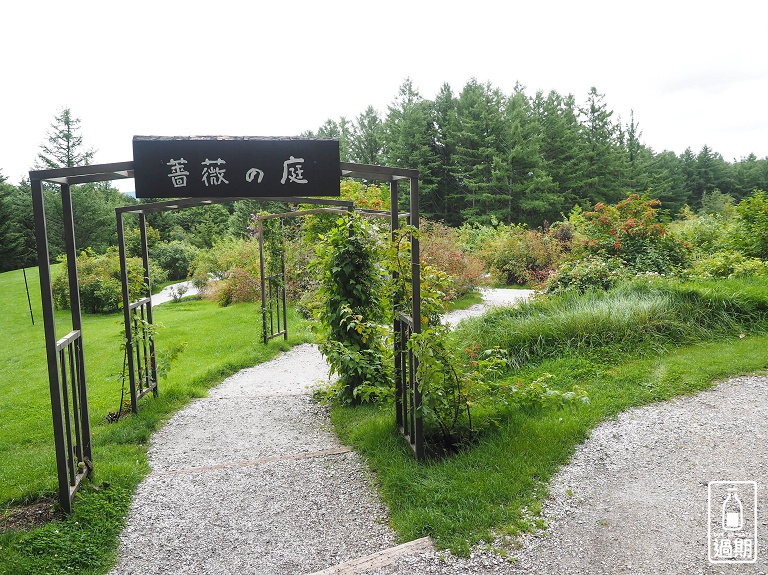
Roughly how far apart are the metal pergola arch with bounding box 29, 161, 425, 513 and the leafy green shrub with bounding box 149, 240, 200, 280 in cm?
2043

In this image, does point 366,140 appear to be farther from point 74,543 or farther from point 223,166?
point 74,543

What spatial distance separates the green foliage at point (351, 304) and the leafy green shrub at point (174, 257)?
63.9 ft

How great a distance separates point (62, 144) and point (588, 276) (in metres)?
30.8

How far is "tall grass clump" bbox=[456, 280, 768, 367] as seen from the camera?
6.33 metres

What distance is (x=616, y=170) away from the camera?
31016 millimetres

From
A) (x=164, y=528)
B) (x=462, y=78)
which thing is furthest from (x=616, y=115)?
(x=164, y=528)

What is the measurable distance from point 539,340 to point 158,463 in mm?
4162

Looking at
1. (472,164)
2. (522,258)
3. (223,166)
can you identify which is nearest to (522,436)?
(223,166)

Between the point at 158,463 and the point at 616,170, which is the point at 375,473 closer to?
the point at 158,463

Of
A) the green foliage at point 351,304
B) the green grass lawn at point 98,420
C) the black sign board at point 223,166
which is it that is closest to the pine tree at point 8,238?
the green grass lawn at point 98,420

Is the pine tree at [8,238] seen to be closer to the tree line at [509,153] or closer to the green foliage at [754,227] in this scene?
the tree line at [509,153]

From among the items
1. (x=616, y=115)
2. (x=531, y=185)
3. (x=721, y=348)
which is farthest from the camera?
(x=616, y=115)

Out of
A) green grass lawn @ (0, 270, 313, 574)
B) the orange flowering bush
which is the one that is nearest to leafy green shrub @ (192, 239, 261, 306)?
green grass lawn @ (0, 270, 313, 574)

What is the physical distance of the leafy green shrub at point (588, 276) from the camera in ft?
29.2
